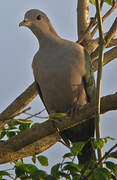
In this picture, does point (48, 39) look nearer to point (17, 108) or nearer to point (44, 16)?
point (44, 16)

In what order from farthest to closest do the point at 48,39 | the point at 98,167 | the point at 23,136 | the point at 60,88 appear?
the point at 48,39 → the point at 60,88 → the point at 23,136 → the point at 98,167

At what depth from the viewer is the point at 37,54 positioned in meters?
4.56

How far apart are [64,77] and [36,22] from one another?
3.23ft

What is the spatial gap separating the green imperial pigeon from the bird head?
0.06ft

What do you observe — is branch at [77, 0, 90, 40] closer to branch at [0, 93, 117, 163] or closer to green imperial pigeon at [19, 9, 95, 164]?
green imperial pigeon at [19, 9, 95, 164]

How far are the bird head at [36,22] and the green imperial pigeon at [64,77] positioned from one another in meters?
0.02

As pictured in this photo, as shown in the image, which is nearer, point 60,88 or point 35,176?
point 35,176

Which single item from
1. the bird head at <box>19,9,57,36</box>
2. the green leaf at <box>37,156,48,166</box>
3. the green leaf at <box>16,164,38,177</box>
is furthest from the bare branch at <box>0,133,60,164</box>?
the bird head at <box>19,9,57,36</box>

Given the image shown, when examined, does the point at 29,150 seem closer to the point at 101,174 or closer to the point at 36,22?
the point at 101,174

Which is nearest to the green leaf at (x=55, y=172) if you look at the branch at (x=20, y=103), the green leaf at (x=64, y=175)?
the green leaf at (x=64, y=175)

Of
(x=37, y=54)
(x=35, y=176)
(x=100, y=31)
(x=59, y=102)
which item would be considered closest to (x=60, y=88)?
(x=59, y=102)

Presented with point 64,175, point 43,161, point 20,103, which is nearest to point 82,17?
point 20,103

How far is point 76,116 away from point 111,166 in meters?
0.88

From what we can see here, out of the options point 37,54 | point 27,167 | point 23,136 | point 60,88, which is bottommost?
point 27,167
